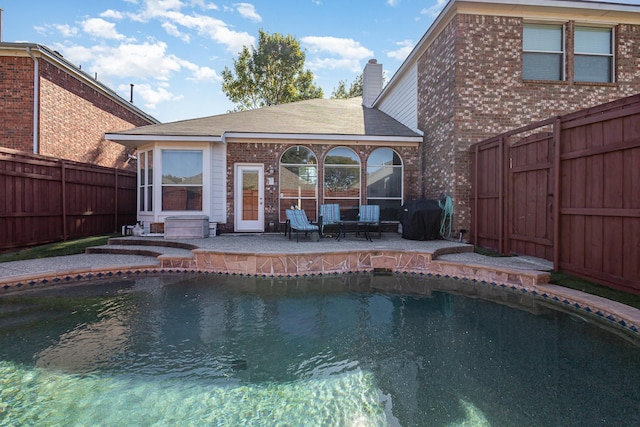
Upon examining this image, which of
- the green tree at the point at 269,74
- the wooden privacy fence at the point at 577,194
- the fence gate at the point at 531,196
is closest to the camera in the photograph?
the wooden privacy fence at the point at 577,194

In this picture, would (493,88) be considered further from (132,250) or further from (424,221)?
(132,250)

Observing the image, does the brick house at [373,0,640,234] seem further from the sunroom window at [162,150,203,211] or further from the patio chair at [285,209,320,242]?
the sunroom window at [162,150,203,211]

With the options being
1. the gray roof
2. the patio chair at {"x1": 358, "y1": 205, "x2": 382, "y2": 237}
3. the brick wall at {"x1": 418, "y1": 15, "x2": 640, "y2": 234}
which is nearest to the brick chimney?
the gray roof

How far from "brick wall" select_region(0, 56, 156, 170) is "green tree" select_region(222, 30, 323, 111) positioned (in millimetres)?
12863

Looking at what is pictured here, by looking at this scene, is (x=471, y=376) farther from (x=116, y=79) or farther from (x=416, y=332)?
(x=116, y=79)

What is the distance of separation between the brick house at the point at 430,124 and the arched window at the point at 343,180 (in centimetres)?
4

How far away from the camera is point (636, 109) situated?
3.93 meters

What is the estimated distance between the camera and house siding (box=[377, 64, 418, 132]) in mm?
10523

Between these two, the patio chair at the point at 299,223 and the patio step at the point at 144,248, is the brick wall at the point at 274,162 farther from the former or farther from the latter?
the patio step at the point at 144,248

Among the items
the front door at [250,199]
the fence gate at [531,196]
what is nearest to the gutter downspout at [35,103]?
the front door at [250,199]

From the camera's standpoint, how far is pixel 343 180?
9.95 m

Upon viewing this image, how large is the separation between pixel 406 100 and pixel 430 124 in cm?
230

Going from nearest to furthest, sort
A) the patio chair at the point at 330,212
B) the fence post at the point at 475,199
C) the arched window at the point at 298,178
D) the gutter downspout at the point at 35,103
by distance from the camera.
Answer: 1. the fence post at the point at 475,199
2. the patio chair at the point at 330,212
3. the gutter downspout at the point at 35,103
4. the arched window at the point at 298,178

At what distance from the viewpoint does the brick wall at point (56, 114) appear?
29.6 feet
